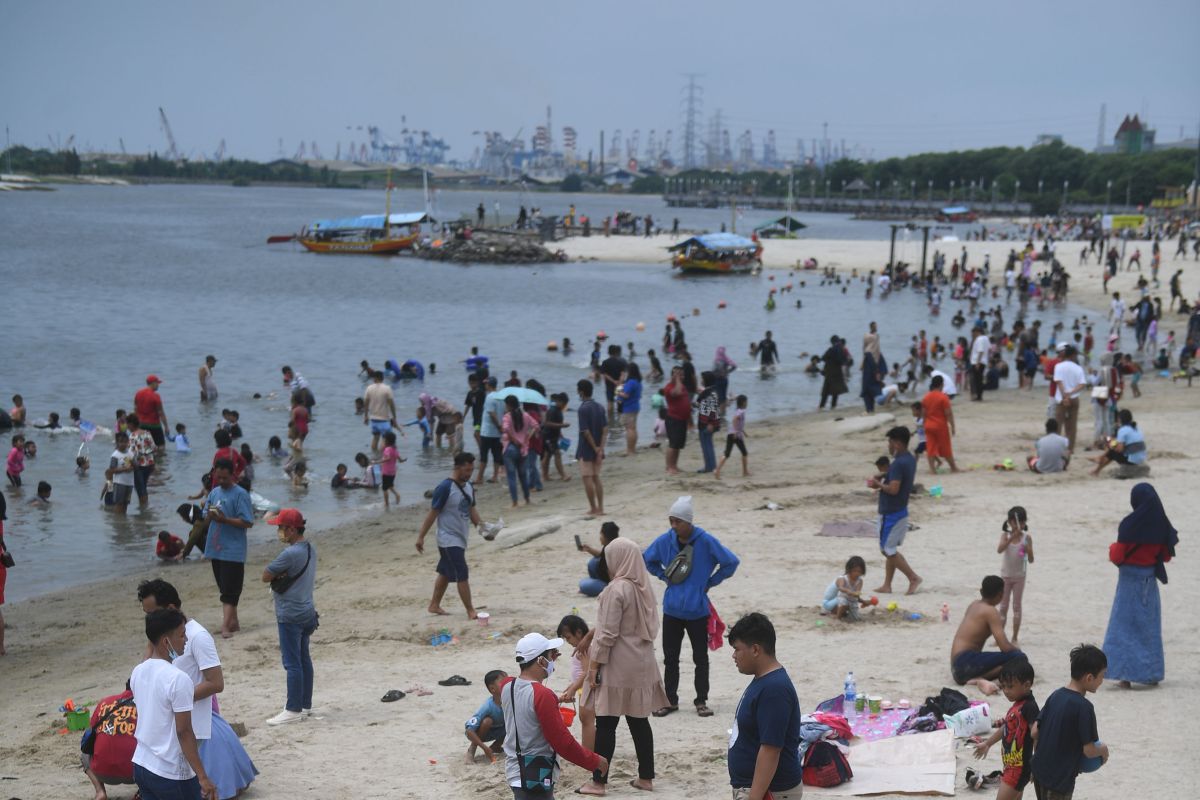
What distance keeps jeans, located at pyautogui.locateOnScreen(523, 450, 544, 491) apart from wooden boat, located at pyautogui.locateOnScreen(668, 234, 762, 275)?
2040 inches

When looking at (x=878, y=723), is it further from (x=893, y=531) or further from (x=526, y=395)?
(x=526, y=395)

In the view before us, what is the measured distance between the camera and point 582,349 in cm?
4091

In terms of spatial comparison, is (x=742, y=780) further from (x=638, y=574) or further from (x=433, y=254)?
(x=433, y=254)

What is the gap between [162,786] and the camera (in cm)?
566

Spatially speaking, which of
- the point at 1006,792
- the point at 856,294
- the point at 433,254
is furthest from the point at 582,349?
the point at 433,254

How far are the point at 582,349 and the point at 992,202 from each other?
126m

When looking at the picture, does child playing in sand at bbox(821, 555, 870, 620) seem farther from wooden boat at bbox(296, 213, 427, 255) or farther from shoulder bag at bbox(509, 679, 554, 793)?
wooden boat at bbox(296, 213, 427, 255)

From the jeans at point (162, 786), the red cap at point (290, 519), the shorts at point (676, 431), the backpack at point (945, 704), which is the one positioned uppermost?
the red cap at point (290, 519)

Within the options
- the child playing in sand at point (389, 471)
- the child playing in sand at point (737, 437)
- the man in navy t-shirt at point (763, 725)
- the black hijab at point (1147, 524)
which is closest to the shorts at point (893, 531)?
the black hijab at point (1147, 524)

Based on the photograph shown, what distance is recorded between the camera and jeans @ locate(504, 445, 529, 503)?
661 inches

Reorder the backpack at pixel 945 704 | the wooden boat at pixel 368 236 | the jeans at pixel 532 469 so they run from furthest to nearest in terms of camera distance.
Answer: the wooden boat at pixel 368 236, the jeans at pixel 532 469, the backpack at pixel 945 704

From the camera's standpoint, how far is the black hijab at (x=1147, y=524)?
28.4 feet

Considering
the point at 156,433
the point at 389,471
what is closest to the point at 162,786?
the point at 389,471

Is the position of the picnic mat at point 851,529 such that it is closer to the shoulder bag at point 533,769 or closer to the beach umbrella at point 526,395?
the beach umbrella at point 526,395
